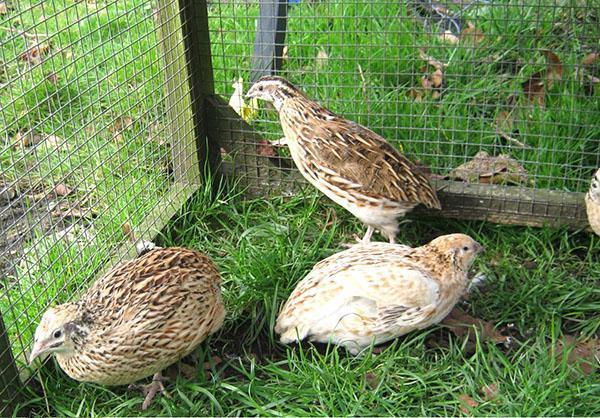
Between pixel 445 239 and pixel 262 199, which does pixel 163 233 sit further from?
pixel 445 239

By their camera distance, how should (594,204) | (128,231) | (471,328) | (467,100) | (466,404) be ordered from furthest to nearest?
(467,100) < (128,231) < (594,204) < (471,328) < (466,404)

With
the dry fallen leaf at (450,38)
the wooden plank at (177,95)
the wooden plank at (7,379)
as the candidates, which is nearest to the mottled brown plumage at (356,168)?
the wooden plank at (177,95)

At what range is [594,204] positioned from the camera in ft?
15.3

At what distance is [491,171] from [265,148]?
5.10ft

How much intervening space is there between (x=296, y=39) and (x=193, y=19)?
57.2 inches

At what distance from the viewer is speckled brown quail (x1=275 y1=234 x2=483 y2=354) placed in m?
4.02

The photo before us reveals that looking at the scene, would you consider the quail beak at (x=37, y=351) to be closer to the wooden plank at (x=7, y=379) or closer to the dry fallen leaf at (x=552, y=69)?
the wooden plank at (x=7, y=379)

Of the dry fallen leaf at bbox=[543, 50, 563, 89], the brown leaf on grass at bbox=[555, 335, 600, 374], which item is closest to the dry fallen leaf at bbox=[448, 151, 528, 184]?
the dry fallen leaf at bbox=[543, 50, 563, 89]

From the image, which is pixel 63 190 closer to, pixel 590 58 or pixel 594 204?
pixel 594 204

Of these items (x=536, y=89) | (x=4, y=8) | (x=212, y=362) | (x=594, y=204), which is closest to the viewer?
(x=212, y=362)

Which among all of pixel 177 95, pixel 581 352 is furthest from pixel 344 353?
pixel 177 95

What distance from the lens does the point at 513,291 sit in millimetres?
4613

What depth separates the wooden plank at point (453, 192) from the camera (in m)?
5.05

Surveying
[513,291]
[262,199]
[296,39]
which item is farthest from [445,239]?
[296,39]
